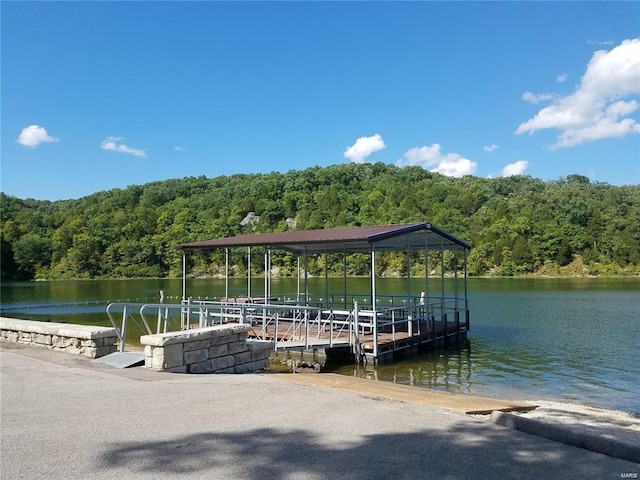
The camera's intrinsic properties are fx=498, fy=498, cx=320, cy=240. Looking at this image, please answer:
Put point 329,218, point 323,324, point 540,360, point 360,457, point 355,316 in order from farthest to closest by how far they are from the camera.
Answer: point 329,218
point 323,324
point 540,360
point 355,316
point 360,457

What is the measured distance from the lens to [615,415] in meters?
7.85

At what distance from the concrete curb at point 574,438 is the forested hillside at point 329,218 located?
190ft

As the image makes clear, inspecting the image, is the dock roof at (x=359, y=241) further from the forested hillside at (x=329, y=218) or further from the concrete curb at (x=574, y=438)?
the forested hillside at (x=329, y=218)

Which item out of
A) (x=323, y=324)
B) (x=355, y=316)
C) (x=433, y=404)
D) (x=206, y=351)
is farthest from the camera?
(x=323, y=324)

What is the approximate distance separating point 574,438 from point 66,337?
7.99m

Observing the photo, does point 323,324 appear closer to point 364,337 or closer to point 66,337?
point 364,337

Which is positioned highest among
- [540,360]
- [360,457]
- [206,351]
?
[206,351]

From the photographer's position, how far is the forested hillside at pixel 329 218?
6750 centimetres

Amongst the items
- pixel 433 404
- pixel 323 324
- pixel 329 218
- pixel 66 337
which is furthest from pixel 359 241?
pixel 329 218

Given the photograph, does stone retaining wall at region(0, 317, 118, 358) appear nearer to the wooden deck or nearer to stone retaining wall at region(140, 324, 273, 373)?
stone retaining wall at region(140, 324, 273, 373)

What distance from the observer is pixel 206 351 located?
26.4 ft

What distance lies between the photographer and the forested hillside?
67500 millimetres

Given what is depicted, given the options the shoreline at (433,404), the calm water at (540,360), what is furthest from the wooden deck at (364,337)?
the shoreline at (433,404)

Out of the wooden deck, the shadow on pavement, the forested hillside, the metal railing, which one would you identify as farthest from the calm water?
the forested hillside
